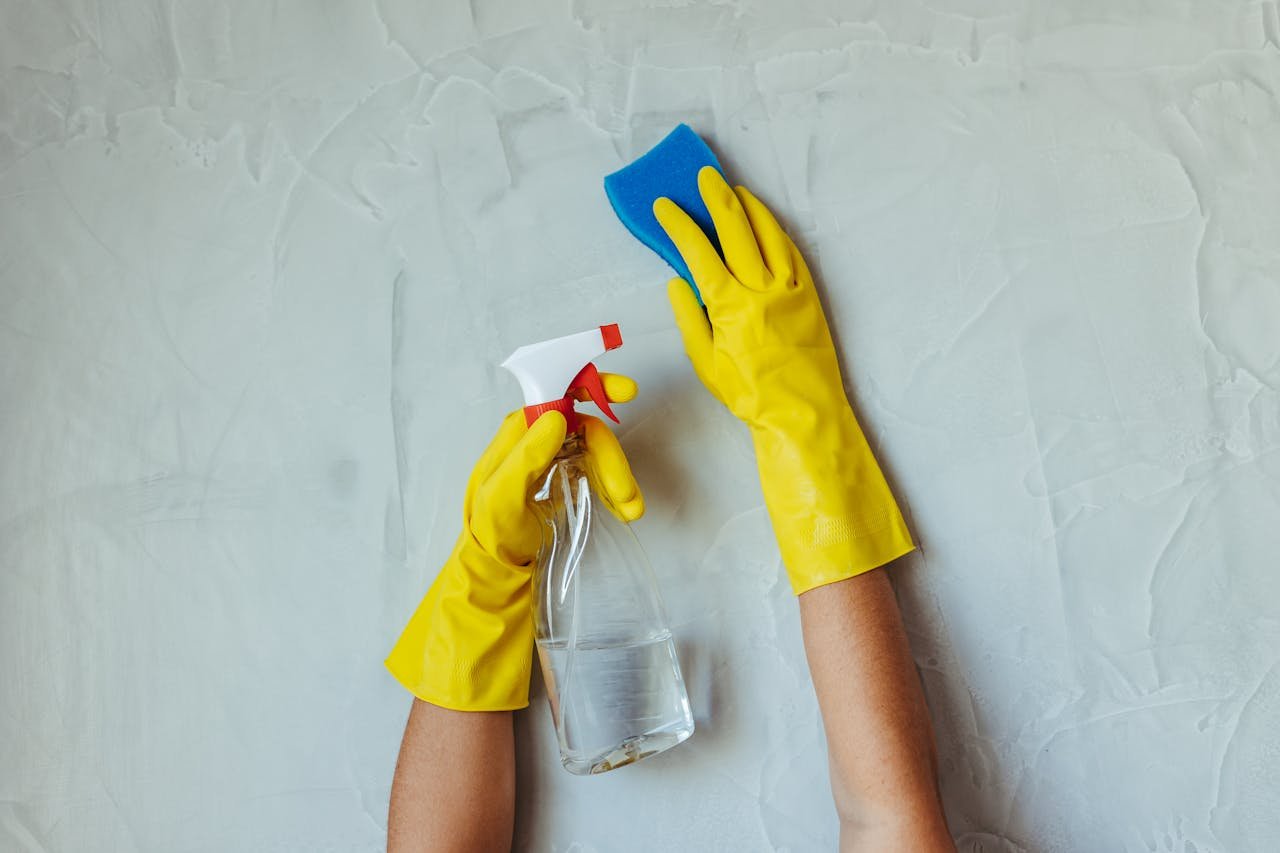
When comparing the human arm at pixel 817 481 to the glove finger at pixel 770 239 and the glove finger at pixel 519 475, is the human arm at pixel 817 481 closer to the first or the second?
the glove finger at pixel 770 239

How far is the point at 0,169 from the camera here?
969 millimetres

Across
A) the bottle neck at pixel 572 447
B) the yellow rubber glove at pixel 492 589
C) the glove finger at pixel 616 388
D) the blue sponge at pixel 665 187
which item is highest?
the blue sponge at pixel 665 187

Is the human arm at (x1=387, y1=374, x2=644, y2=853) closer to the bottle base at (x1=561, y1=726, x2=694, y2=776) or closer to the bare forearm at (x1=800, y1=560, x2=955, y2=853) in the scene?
the bottle base at (x1=561, y1=726, x2=694, y2=776)

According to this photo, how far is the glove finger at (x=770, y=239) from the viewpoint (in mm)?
858

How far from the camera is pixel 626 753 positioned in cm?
81

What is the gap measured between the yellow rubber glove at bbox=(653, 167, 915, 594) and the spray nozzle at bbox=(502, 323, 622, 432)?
0.13 m

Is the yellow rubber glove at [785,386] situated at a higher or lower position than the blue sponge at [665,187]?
lower

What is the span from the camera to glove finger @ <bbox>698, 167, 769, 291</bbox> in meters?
0.85

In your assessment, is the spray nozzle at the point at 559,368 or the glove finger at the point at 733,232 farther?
the glove finger at the point at 733,232

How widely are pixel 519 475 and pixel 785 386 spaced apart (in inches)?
9.9

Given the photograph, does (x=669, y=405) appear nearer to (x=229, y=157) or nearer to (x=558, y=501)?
(x=558, y=501)

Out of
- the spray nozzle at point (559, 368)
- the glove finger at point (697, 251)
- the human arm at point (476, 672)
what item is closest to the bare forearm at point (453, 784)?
the human arm at point (476, 672)

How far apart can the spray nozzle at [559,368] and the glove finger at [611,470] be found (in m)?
0.04

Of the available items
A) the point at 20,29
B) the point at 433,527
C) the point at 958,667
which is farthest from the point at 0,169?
Result: the point at 958,667
